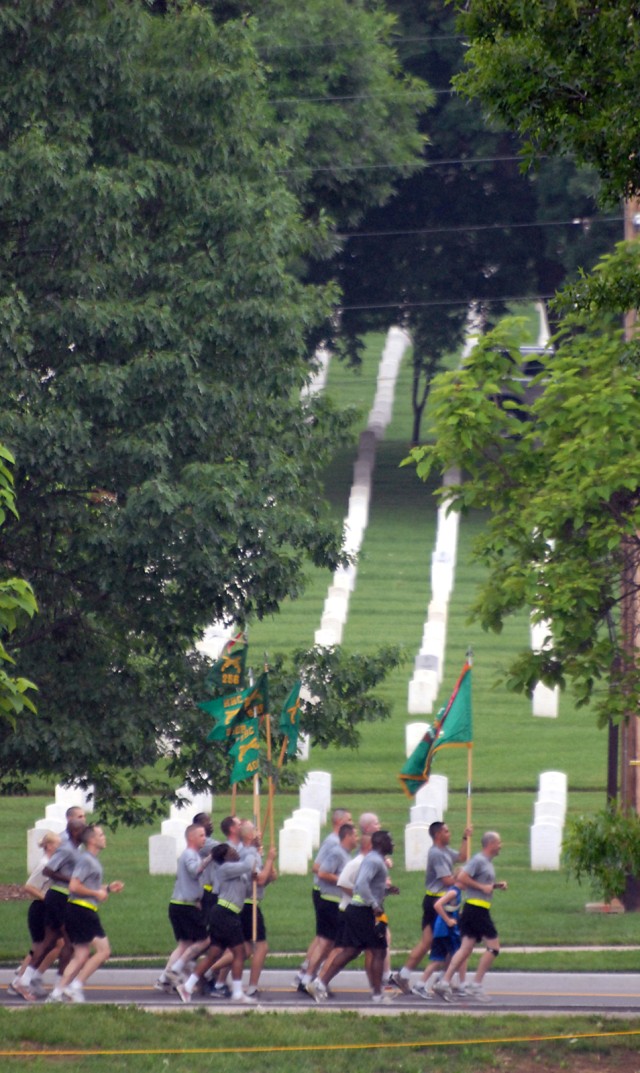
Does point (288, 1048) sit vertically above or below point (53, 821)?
below

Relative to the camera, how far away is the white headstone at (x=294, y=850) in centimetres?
1941

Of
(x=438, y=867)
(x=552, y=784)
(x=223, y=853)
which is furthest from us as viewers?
(x=552, y=784)

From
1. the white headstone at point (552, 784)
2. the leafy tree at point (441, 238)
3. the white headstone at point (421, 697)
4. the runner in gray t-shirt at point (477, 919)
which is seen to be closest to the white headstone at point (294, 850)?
the white headstone at point (552, 784)

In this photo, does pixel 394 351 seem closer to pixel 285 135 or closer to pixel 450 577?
pixel 450 577

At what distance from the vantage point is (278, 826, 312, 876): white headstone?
1941 centimetres

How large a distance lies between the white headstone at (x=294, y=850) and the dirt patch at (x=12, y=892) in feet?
9.87

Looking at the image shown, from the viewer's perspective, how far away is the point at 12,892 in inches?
755

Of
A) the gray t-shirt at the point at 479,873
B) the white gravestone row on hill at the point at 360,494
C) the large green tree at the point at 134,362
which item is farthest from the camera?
the white gravestone row on hill at the point at 360,494

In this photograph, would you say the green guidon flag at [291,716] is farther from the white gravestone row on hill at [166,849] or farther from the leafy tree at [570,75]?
the leafy tree at [570,75]

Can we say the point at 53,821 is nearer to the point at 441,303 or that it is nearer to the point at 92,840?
the point at 92,840

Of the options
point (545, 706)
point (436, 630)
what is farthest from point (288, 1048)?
point (436, 630)

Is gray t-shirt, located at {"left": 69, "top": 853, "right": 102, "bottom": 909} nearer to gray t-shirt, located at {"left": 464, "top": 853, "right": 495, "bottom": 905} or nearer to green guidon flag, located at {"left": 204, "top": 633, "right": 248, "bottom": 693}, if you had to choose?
green guidon flag, located at {"left": 204, "top": 633, "right": 248, "bottom": 693}

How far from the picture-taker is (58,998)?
13.0 metres

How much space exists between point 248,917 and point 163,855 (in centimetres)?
560
